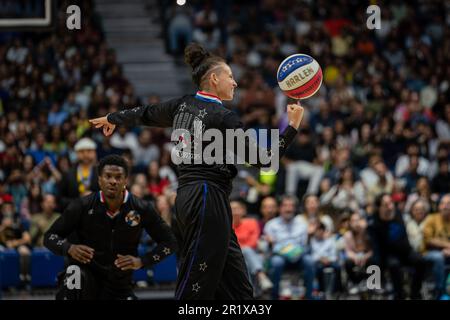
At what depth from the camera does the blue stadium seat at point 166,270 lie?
1234 centimetres

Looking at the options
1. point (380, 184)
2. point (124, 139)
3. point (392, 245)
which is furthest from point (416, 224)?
point (124, 139)

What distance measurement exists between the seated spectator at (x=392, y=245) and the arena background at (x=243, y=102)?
0.97 ft

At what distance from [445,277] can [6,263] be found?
5.47 m

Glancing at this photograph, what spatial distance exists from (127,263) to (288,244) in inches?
188

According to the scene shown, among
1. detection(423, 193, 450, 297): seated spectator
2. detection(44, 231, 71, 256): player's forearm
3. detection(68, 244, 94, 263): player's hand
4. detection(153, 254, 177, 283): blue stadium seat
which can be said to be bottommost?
detection(153, 254, 177, 283): blue stadium seat

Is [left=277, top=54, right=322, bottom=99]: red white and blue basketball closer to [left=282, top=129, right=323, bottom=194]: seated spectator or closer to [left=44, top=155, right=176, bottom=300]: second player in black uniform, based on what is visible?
[left=44, top=155, right=176, bottom=300]: second player in black uniform

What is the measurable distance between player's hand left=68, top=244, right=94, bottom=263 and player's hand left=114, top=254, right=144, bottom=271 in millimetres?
234

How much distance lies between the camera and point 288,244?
39.8 ft

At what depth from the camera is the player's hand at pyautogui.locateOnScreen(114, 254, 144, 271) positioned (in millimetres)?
7621

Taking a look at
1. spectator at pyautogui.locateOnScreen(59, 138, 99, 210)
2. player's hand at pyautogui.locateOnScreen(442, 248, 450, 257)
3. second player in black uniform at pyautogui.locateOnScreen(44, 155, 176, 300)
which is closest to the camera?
second player in black uniform at pyautogui.locateOnScreen(44, 155, 176, 300)

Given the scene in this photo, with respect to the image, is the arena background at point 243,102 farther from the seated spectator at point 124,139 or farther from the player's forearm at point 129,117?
the player's forearm at point 129,117

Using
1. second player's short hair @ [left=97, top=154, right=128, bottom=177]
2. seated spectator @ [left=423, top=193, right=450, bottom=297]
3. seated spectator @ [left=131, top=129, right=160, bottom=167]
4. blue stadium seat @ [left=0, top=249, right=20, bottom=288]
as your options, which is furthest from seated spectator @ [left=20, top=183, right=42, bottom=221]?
second player's short hair @ [left=97, top=154, right=128, bottom=177]

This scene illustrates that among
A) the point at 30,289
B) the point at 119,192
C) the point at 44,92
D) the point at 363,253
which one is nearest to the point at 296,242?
the point at 363,253

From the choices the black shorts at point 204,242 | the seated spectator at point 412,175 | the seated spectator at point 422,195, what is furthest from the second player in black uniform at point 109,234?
the seated spectator at point 412,175
